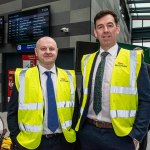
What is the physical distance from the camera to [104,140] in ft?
5.89

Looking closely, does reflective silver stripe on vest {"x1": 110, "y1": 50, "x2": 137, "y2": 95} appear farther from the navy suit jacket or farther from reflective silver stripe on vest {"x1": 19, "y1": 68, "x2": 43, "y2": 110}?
reflective silver stripe on vest {"x1": 19, "y1": 68, "x2": 43, "y2": 110}

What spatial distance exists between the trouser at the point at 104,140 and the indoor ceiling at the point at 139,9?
47.4 ft

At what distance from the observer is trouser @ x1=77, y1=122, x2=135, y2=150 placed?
1.78m

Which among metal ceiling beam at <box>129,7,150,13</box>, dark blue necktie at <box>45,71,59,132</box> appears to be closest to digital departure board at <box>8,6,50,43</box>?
dark blue necktie at <box>45,71,59,132</box>

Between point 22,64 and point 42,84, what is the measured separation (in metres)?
5.48

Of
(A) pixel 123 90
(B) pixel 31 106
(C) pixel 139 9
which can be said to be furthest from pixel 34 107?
(C) pixel 139 9

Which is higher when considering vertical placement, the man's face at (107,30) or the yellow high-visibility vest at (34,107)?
the man's face at (107,30)

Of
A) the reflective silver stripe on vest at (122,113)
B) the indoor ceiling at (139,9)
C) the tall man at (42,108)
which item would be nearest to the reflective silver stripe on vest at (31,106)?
the tall man at (42,108)

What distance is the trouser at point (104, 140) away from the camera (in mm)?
1781

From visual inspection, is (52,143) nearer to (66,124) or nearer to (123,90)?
(66,124)

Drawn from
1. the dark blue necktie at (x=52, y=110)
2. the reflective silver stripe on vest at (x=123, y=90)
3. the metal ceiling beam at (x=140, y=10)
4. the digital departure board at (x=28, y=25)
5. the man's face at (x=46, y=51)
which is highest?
the metal ceiling beam at (x=140, y=10)

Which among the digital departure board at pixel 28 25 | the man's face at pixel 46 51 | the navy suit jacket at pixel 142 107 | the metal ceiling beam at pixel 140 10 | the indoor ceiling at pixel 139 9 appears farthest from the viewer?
the metal ceiling beam at pixel 140 10

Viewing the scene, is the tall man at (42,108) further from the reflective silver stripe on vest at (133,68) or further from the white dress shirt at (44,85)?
the reflective silver stripe on vest at (133,68)

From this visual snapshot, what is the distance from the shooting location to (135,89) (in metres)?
1.78
